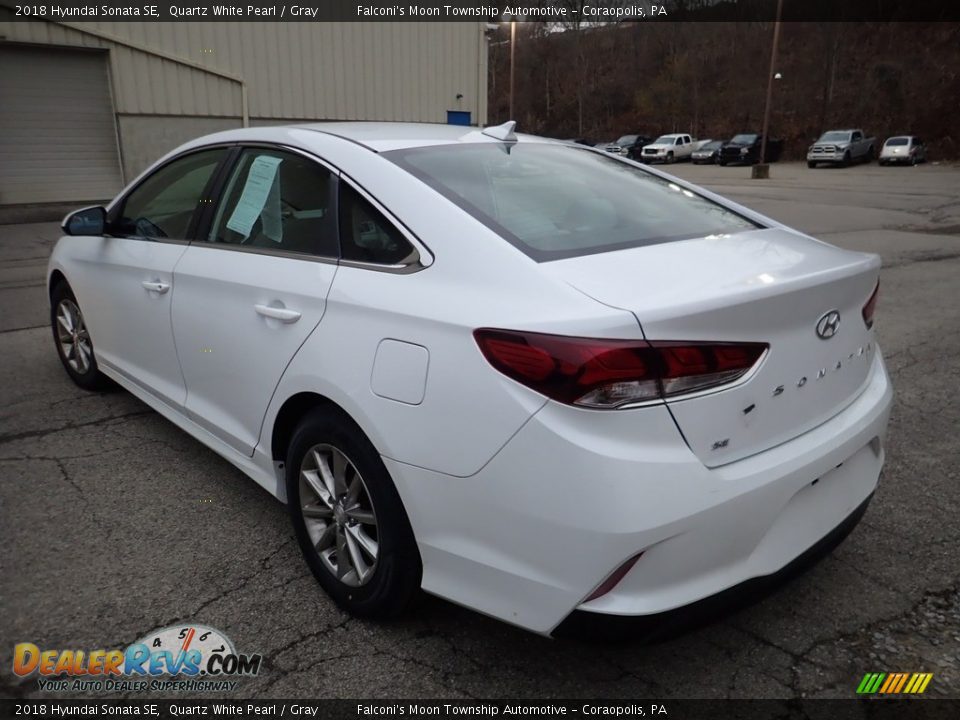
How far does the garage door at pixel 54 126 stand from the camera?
1496cm

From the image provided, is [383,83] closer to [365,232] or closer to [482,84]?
[482,84]

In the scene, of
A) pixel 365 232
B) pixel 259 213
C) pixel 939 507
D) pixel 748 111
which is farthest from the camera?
pixel 748 111

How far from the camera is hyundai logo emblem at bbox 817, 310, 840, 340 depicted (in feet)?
6.68

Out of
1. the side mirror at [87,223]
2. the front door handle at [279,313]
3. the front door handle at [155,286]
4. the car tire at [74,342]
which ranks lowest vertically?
the car tire at [74,342]

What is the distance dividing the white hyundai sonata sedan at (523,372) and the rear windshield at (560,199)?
1 cm

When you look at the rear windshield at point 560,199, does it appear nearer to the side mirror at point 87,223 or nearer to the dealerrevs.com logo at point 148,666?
the dealerrevs.com logo at point 148,666

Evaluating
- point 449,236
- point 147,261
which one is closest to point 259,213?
point 147,261

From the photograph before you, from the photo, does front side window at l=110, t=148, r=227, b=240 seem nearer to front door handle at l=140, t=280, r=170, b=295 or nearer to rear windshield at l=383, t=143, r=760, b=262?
front door handle at l=140, t=280, r=170, b=295

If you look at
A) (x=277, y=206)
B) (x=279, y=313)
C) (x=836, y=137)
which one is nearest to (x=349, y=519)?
(x=279, y=313)

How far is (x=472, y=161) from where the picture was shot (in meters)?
2.63

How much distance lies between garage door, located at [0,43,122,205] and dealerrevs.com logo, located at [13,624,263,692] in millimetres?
16118

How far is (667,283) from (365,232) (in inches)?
39.7

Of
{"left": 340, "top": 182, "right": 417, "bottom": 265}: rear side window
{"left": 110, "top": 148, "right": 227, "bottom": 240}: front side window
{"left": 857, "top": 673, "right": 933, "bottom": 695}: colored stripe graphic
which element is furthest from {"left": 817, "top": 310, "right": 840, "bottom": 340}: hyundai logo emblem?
{"left": 110, "top": 148, "right": 227, "bottom": 240}: front side window

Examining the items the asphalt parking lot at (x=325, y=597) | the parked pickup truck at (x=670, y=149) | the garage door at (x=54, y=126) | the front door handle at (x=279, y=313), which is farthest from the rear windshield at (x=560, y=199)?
the parked pickup truck at (x=670, y=149)
